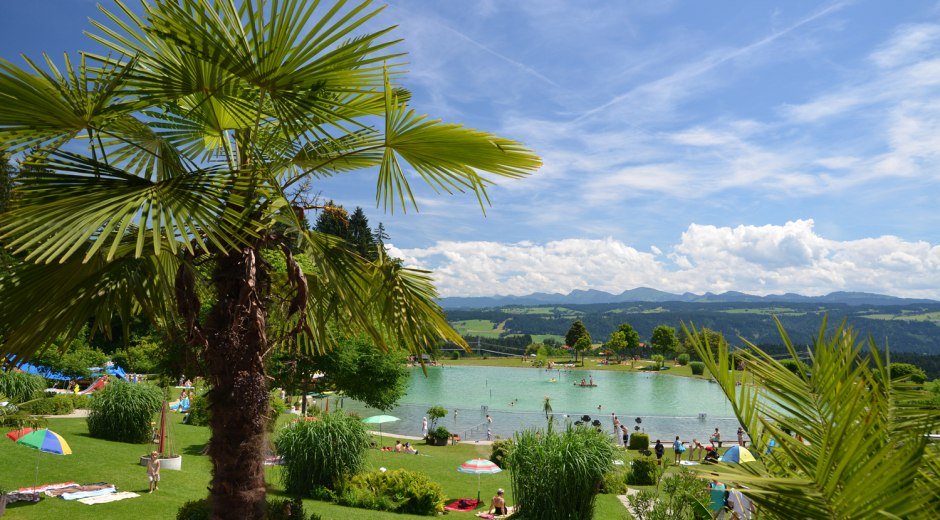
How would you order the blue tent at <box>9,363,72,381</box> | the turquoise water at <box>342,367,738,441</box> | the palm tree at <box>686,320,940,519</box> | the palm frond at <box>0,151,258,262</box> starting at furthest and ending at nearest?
the turquoise water at <box>342,367,738,441</box>, the blue tent at <box>9,363,72,381</box>, the palm frond at <box>0,151,258,262</box>, the palm tree at <box>686,320,940,519</box>

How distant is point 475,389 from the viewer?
234 ft

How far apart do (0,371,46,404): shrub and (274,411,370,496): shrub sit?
14502mm

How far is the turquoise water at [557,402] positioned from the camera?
40.0m

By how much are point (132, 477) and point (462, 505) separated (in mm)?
8373

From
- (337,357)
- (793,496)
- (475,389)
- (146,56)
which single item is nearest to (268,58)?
(146,56)

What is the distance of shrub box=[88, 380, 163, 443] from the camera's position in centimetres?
1995

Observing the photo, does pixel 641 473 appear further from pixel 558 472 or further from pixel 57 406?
pixel 57 406

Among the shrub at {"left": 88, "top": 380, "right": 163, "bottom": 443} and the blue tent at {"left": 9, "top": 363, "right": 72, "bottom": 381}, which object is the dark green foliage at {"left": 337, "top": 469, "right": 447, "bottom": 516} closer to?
the shrub at {"left": 88, "top": 380, "right": 163, "bottom": 443}

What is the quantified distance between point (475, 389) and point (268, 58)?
69077mm

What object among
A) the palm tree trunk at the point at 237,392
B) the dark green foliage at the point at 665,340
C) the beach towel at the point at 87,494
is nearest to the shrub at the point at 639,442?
the beach towel at the point at 87,494

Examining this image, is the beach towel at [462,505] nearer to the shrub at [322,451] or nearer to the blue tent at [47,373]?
the shrub at [322,451]

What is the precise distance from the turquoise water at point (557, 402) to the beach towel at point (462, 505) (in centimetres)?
724

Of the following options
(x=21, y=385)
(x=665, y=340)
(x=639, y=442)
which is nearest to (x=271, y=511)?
(x=21, y=385)

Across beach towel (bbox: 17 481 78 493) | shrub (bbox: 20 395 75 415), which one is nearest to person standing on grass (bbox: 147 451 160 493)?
beach towel (bbox: 17 481 78 493)
